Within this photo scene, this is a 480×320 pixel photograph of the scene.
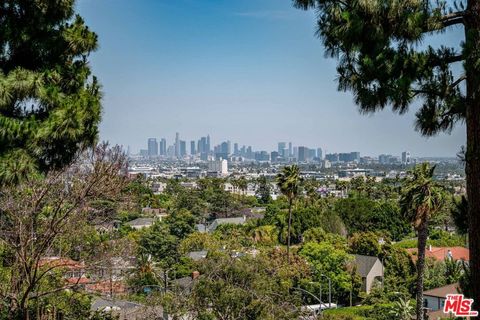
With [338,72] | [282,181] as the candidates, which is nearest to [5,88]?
[338,72]

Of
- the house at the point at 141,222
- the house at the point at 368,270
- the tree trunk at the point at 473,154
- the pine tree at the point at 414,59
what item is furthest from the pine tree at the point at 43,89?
the house at the point at 141,222

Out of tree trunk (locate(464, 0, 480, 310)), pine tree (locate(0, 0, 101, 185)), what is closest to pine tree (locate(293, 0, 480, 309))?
tree trunk (locate(464, 0, 480, 310))

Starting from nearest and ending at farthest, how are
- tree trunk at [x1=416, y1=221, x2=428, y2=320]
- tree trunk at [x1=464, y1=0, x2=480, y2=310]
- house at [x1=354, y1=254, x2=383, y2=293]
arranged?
tree trunk at [x1=464, y1=0, x2=480, y2=310] < tree trunk at [x1=416, y1=221, x2=428, y2=320] < house at [x1=354, y1=254, x2=383, y2=293]

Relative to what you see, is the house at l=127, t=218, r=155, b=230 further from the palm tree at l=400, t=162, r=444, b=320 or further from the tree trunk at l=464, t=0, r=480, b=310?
the tree trunk at l=464, t=0, r=480, b=310

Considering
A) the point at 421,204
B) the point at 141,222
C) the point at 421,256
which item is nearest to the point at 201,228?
the point at 141,222

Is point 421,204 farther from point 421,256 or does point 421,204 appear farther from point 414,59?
point 414,59

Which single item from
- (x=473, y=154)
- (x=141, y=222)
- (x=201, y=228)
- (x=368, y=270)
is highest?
(x=473, y=154)

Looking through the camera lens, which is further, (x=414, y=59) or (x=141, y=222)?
(x=141, y=222)

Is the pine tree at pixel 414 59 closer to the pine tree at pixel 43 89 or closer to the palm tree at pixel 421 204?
the pine tree at pixel 43 89
